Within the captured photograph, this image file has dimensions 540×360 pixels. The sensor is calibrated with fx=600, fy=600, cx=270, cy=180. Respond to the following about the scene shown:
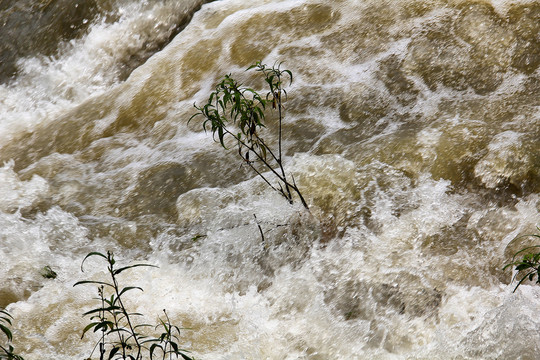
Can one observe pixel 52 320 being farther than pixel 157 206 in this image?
No

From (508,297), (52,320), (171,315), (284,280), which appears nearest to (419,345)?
(508,297)

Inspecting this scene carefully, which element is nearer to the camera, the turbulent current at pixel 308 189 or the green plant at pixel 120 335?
the green plant at pixel 120 335

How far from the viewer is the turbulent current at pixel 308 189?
3.21m

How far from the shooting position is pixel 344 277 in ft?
11.1

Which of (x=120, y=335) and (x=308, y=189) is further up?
(x=308, y=189)

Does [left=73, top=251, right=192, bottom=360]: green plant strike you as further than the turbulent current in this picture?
No

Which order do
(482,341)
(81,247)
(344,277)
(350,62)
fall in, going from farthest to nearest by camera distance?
(350,62), (81,247), (344,277), (482,341)

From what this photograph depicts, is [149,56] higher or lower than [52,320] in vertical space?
higher

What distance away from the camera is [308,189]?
3906 mm

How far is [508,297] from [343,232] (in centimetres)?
99

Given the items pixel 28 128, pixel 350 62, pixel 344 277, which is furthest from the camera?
pixel 28 128

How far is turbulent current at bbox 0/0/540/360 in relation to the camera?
3211 mm

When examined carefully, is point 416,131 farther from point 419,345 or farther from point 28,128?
point 28,128

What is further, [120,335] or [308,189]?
[308,189]
